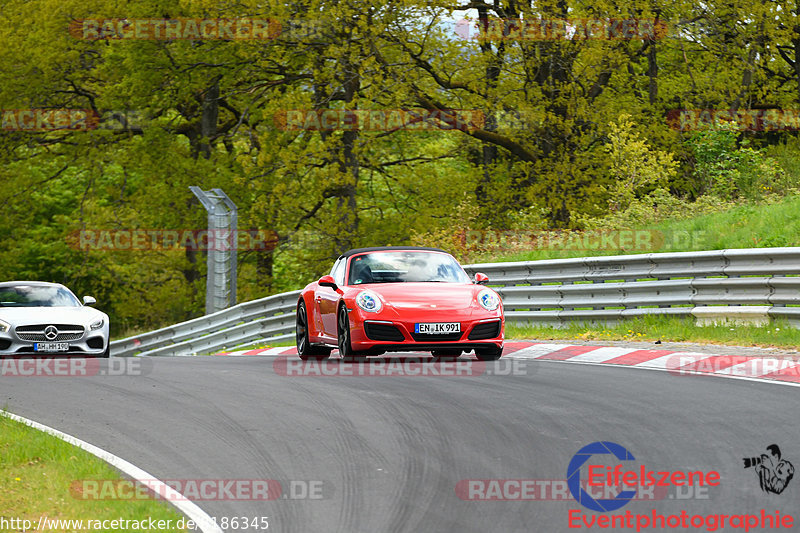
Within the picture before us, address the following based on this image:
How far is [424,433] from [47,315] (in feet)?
33.6

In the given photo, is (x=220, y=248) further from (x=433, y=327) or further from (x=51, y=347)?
(x=433, y=327)

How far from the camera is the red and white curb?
1095cm

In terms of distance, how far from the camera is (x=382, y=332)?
40.7 feet

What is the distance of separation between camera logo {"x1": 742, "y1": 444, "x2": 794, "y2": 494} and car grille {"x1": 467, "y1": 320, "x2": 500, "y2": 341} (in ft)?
18.5

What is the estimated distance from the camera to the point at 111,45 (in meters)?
39.8

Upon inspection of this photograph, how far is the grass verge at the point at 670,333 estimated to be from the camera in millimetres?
13430

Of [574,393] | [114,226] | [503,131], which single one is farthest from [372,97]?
[574,393]

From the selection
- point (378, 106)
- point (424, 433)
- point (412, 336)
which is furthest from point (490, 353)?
point (378, 106)

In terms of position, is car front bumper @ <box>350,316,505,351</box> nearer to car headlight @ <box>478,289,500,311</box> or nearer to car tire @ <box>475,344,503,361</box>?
car headlight @ <box>478,289,500,311</box>

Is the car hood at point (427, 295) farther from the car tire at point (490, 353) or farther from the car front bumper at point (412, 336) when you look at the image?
the car tire at point (490, 353)

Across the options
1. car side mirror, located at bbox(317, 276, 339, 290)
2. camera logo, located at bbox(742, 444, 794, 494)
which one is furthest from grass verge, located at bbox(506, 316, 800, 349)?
camera logo, located at bbox(742, 444, 794, 494)

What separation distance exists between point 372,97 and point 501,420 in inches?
943

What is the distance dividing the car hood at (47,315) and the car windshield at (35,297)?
0.45 meters

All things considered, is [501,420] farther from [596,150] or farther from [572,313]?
[596,150]
